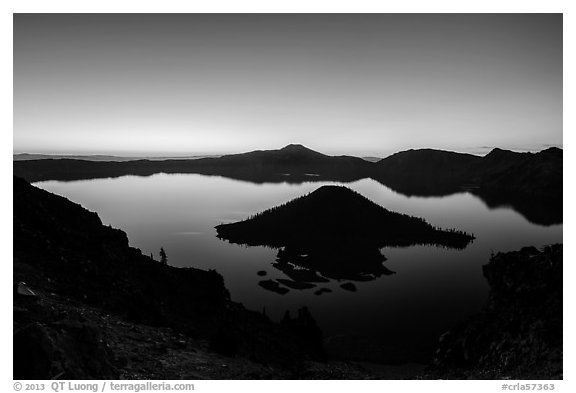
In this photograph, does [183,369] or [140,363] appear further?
[183,369]

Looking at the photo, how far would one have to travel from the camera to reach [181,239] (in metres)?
141

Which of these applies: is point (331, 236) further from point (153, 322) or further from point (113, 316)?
point (113, 316)

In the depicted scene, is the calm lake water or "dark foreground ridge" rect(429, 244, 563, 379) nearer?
"dark foreground ridge" rect(429, 244, 563, 379)

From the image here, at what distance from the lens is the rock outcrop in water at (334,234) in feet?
351

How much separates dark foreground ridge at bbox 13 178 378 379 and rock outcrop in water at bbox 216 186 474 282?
56.9m

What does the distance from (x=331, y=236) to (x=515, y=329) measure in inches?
4730

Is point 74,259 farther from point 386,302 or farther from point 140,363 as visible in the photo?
point 386,302

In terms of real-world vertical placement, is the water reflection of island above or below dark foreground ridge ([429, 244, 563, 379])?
below

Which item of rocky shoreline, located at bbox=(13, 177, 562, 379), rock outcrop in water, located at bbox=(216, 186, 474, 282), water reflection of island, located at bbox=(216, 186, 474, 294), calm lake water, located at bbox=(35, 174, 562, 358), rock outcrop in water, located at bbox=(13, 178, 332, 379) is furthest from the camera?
rock outcrop in water, located at bbox=(216, 186, 474, 282)

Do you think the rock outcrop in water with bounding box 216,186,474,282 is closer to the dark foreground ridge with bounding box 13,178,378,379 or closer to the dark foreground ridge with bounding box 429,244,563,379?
the dark foreground ridge with bounding box 13,178,378,379

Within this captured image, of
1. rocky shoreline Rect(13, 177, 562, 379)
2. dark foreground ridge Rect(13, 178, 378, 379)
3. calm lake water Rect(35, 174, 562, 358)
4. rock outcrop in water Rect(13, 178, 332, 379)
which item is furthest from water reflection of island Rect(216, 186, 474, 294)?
rocky shoreline Rect(13, 177, 562, 379)

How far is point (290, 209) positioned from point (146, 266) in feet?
416

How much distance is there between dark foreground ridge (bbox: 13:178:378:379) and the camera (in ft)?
36.9
